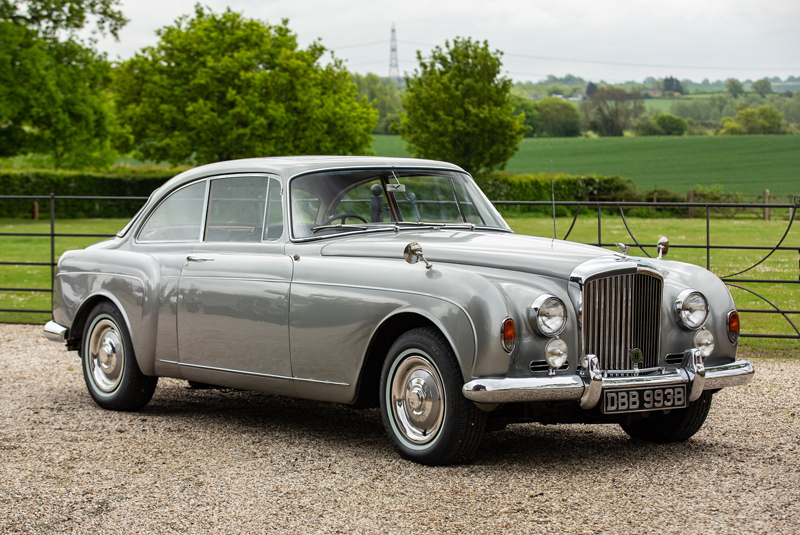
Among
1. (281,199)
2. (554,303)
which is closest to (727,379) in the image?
(554,303)

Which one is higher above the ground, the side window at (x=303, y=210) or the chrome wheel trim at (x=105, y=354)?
the side window at (x=303, y=210)

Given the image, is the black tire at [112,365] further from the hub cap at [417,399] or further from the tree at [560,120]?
→ the tree at [560,120]

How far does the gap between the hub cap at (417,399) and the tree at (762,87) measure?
54230 mm

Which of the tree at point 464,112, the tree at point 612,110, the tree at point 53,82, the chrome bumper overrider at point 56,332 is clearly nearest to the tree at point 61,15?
the tree at point 53,82

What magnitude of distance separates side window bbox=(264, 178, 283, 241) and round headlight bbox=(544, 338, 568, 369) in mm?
2045

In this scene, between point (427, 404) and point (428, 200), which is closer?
point (427, 404)

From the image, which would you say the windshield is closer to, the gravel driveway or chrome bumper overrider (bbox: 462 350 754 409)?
the gravel driveway

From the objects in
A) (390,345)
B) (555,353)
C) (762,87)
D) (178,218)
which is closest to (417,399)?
(390,345)

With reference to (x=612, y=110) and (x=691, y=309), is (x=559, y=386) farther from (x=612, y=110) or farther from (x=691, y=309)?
(x=612, y=110)

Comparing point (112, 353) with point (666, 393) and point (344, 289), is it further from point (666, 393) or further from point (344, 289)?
point (666, 393)

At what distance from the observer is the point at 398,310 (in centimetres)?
482

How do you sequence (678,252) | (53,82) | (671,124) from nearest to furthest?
(678,252) → (53,82) → (671,124)

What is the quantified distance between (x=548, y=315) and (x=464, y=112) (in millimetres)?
44913

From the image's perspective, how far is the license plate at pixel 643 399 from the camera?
4582mm
